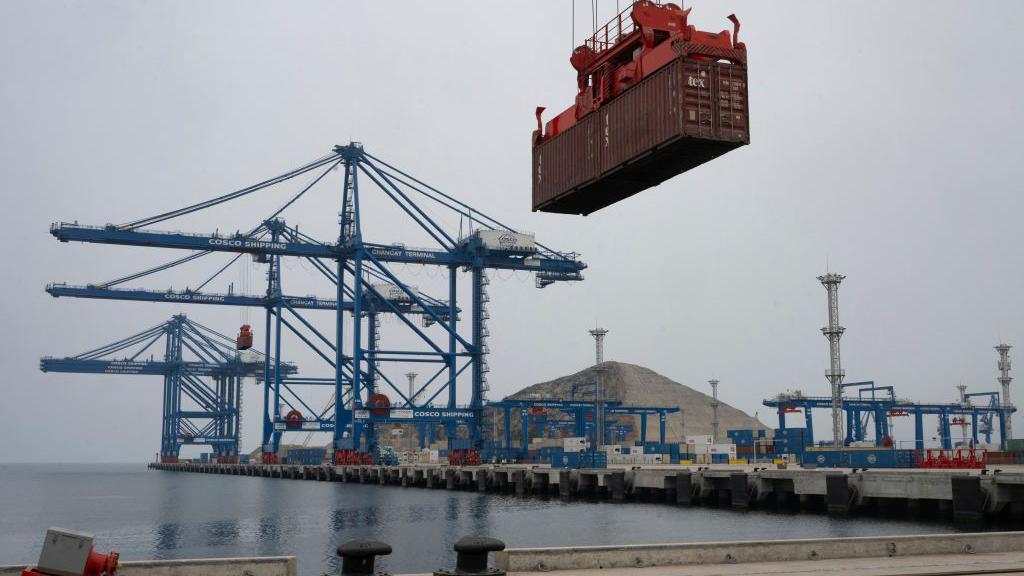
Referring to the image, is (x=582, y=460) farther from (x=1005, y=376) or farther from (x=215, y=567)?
(x=1005, y=376)

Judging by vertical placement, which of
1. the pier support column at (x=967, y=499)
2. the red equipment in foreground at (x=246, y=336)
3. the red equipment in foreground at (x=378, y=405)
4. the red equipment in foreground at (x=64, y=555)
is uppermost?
the red equipment in foreground at (x=246, y=336)

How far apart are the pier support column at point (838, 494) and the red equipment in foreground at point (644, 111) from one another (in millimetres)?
12867

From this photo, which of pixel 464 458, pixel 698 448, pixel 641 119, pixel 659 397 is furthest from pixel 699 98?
pixel 659 397

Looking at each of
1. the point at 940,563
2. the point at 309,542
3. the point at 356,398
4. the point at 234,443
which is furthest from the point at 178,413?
the point at 940,563

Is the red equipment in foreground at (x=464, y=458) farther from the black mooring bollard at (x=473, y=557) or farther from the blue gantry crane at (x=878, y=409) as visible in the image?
the black mooring bollard at (x=473, y=557)

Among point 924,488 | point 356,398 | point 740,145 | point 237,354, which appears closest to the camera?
point 740,145

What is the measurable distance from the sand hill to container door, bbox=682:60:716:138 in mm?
132864

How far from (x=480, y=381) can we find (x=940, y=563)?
6666cm

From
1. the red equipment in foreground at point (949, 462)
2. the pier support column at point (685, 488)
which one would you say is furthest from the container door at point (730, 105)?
the red equipment in foreground at point (949, 462)

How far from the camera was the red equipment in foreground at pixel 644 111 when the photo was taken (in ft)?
87.4

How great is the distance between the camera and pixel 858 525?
30.8 m

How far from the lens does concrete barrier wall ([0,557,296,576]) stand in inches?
430

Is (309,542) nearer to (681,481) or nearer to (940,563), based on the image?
(681,481)

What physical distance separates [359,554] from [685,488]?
1350 inches
